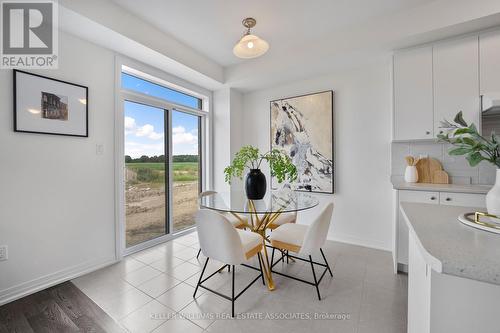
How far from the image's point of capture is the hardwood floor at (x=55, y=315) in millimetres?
1543

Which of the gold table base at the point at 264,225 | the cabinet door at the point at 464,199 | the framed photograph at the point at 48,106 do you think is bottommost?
the gold table base at the point at 264,225

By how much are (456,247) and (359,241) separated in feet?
8.64

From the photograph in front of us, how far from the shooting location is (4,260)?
1.81m

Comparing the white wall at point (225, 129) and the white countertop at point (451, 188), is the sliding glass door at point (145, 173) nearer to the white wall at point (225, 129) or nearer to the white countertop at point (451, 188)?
the white wall at point (225, 129)

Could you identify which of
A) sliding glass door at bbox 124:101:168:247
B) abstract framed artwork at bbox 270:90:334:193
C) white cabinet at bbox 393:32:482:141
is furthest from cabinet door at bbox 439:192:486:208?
sliding glass door at bbox 124:101:168:247

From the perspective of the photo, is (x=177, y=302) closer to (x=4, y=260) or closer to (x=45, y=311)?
(x=45, y=311)

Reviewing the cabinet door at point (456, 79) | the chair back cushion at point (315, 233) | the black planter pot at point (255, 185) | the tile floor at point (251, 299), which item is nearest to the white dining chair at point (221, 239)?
the tile floor at point (251, 299)

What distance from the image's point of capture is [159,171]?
3.13 m

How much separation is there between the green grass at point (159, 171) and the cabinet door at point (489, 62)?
3.70 m

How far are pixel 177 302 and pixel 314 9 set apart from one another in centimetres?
309

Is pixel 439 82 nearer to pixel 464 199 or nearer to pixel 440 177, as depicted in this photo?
pixel 440 177

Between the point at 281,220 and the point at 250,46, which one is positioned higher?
the point at 250,46

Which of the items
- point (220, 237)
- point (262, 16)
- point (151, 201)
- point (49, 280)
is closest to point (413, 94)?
point (262, 16)

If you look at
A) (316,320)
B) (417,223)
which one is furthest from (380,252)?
(417,223)
